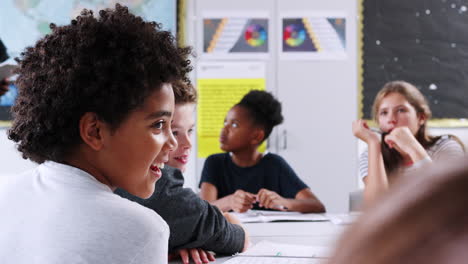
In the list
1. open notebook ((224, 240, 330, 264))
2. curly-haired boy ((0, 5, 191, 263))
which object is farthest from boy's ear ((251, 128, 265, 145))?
curly-haired boy ((0, 5, 191, 263))

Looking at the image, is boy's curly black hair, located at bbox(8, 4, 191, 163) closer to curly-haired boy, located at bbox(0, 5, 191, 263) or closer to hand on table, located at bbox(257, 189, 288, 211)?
curly-haired boy, located at bbox(0, 5, 191, 263)

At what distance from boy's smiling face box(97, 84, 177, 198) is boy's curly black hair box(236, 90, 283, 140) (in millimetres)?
1763

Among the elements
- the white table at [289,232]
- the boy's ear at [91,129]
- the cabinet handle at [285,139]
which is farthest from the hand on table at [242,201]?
the cabinet handle at [285,139]

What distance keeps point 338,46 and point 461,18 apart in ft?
2.71

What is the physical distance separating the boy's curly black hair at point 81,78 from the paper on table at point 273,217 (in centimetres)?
102

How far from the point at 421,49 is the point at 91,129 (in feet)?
9.80

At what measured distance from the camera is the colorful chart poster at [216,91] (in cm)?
338

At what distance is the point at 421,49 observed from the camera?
337cm

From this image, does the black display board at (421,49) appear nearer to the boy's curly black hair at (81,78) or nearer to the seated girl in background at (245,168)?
the seated girl in background at (245,168)

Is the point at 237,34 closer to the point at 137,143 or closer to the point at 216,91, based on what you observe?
the point at 216,91

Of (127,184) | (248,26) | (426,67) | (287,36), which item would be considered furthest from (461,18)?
(127,184)

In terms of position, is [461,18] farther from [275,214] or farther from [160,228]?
[160,228]

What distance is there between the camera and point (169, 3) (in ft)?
11.1

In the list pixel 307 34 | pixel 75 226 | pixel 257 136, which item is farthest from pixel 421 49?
pixel 75 226
